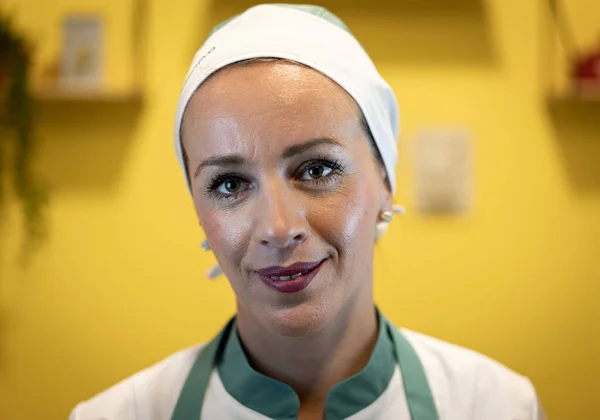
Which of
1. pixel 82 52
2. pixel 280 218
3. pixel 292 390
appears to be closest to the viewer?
pixel 280 218

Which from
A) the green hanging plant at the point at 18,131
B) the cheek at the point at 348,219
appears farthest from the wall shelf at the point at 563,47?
the green hanging plant at the point at 18,131

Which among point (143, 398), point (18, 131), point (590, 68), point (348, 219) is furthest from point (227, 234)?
point (590, 68)

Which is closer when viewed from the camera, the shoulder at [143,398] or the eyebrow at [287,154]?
the eyebrow at [287,154]

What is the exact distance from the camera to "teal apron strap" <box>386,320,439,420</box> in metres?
1.00

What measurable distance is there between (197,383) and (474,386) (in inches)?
20.2

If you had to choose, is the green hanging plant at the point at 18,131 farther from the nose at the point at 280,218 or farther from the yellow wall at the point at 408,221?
the nose at the point at 280,218

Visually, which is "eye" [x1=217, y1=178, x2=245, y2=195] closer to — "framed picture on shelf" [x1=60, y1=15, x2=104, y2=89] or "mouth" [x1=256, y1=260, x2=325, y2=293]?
"mouth" [x1=256, y1=260, x2=325, y2=293]

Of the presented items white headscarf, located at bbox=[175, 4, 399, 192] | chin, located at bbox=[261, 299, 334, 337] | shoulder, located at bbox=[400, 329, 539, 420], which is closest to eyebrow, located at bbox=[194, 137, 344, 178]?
white headscarf, located at bbox=[175, 4, 399, 192]

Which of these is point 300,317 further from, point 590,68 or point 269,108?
point 590,68

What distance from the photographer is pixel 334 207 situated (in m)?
0.88

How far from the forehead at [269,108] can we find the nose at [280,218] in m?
0.07

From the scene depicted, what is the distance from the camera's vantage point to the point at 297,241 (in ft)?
2.77

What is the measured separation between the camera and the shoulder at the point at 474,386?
103 centimetres

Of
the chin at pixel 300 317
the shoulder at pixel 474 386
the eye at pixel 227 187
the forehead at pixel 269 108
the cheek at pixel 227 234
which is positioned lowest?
the shoulder at pixel 474 386
